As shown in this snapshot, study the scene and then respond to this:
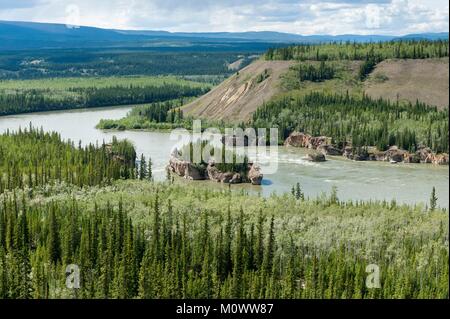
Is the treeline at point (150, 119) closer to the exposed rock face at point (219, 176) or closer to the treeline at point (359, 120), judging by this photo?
the treeline at point (359, 120)

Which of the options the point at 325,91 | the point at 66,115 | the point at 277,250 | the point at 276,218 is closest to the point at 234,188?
the point at 276,218

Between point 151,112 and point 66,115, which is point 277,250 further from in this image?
point 66,115

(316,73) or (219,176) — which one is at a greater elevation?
(316,73)

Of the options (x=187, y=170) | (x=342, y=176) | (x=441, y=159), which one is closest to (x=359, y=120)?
(x=441, y=159)

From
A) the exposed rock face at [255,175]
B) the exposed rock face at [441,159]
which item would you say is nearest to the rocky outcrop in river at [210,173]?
the exposed rock face at [255,175]

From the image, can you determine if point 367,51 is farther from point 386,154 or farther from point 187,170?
point 187,170

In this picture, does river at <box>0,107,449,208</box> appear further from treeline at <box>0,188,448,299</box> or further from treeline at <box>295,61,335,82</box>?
treeline at <box>295,61,335,82</box>
